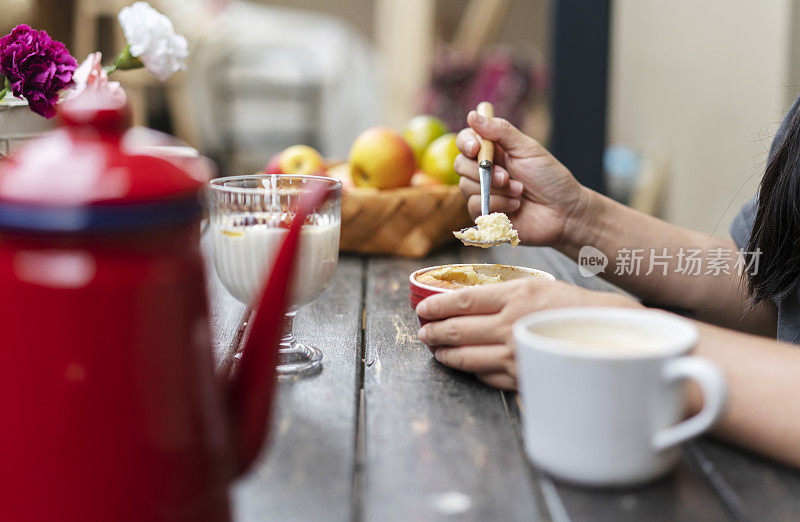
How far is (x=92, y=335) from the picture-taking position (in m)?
0.41

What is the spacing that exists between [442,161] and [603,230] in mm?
505

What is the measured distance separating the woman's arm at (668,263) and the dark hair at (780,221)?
0.46 feet

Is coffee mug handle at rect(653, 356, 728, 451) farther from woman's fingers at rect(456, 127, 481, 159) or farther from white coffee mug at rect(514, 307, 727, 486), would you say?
woman's fingers at rect(456, 127, 481, 159)

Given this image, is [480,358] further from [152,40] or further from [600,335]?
[152,40]

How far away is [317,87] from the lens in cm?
421

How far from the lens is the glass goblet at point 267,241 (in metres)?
0.76

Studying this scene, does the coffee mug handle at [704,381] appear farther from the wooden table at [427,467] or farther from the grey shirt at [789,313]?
the grey shirt at [789,313]

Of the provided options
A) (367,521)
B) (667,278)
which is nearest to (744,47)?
(667,278)

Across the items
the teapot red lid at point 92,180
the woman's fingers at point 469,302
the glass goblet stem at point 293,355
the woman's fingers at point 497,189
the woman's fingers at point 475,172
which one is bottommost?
the glass goblet stem at point 293,355

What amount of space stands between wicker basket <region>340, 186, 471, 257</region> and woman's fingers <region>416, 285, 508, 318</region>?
681 mm

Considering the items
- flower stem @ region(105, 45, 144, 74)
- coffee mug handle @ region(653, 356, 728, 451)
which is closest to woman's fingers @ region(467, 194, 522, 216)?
flower stem @ region(105, 45, 144, 74)

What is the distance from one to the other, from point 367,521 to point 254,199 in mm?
376

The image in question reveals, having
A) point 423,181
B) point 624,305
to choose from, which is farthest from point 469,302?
point 423,181

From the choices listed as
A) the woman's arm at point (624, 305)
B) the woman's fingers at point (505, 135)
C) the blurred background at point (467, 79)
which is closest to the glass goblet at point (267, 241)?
the woman's arm at point (624, 305)
